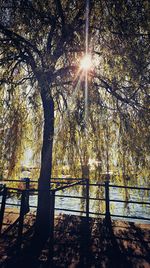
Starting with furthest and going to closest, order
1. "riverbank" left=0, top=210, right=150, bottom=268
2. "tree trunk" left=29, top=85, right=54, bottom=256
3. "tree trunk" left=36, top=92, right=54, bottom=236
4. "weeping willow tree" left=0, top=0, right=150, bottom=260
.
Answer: "tree trunk" left=36, top=92, right=54, bottom=236
"tree trunk" left=29, top=85, right=54, bottom=256
"weeping willow tree" left=0, top=0, right=150, bottom=260
"riverbank" left=0, top=210, right=150, bottom=268

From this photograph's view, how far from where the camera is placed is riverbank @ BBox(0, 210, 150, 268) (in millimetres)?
3414

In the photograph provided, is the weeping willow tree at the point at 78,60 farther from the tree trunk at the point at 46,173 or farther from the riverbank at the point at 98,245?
the riverbank at the point at 98,245

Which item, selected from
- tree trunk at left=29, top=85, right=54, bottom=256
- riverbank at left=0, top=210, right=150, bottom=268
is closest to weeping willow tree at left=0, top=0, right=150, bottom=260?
tree trunk at left=29, top=85, right=54, bottom=256

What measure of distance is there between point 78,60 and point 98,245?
4.44 meters

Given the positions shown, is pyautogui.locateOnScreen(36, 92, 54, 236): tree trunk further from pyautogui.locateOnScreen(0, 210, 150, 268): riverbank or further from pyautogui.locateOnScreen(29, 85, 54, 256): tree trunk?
pyautogui.locateOnScreen(0, 210, 150, 268): riverbank

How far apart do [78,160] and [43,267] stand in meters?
3.41

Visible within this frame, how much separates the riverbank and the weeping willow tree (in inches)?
21.3

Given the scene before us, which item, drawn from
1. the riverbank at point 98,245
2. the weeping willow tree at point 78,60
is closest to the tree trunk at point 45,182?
the weeping willow tree at point 78,60

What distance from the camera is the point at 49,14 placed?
474cm

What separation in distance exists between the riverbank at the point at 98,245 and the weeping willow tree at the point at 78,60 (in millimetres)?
541

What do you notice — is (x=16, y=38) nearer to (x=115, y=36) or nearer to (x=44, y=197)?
(x=115, y=36)

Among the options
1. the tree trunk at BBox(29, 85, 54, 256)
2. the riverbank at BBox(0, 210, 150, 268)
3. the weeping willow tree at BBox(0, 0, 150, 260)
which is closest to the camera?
the riverbank at BBox(0, 210, 150, 268)

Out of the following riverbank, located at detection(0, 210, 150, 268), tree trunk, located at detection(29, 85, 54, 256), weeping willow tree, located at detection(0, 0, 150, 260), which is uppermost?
weeping willow tree, located at detection(0, 0, 150, 260)

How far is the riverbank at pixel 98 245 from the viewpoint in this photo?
341 centimetres
